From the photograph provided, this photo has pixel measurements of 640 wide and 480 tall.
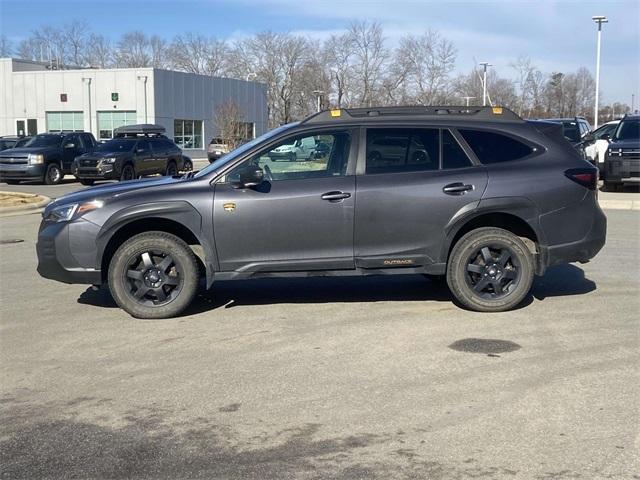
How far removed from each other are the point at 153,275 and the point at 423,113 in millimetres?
2971

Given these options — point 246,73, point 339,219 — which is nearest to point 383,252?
point 339,219

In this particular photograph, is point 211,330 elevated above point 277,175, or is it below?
below

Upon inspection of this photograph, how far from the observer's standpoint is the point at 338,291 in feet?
25.0

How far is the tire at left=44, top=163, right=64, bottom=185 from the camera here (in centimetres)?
2450

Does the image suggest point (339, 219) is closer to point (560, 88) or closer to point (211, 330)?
point (211, 330)

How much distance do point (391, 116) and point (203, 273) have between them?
2.35 meters

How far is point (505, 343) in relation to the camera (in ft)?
18.7

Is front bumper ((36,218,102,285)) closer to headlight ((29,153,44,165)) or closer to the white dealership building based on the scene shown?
headlight ((29,153,44,165))

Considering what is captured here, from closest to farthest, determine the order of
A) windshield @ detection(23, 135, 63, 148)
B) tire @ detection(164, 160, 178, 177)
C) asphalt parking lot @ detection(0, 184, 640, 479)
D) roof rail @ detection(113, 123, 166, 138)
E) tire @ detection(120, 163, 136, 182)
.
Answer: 1. asphalt parking lot @ detection(0, 184, 640, 479)
2. tire @ detection(120, 163, 136, 182)
3. windshield @ detection(23, 135, 63, 148)
4. tire @ detection(164, 160, 178, 177)
5. roof rail @ detection(113, 123, 166, 138)

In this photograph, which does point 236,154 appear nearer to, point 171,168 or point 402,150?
point 402,150

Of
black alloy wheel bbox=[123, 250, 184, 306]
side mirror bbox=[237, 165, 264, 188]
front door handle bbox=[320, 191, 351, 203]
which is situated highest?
side mirror bbox=[237, 165, 264, 188]

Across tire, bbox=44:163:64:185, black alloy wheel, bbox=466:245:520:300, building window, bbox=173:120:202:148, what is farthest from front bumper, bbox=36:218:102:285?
building window, bbox=173:120:202:148

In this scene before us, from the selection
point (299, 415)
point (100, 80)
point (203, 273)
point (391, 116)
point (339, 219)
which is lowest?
point (299, 415)

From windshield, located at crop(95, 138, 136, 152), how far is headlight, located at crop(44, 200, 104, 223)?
1824cm
